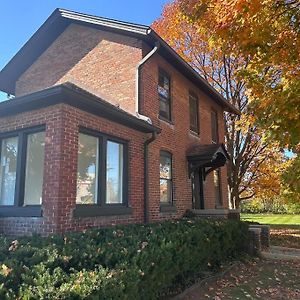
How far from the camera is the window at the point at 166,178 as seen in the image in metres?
11.8

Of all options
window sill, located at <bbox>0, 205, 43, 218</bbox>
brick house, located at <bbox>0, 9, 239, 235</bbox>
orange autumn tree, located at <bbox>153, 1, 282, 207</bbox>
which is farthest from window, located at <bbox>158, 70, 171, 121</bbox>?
orange autumn tree, located at <bbox>153, 1, 282, 207</bbox>

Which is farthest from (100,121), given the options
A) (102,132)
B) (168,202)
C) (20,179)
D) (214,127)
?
(214,127)

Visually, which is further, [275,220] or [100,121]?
[275,220]

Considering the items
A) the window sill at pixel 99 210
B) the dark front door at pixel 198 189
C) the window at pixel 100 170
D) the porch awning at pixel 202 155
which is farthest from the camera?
the dark front door at pixel 198 189

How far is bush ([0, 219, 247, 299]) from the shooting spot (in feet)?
12.5

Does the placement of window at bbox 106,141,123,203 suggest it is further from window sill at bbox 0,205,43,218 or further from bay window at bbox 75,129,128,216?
window sill at bbox 0,205,43,218

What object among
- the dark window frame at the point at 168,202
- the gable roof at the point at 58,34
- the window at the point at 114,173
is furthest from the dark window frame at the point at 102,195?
the gable roof at the point at 58,34

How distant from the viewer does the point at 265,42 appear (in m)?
7.96

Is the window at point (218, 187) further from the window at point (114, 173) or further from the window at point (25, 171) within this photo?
the window at point (25, 171)

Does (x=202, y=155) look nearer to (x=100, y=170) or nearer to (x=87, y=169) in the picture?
(x=100, y=170)

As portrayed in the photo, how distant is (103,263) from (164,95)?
860 centimetres

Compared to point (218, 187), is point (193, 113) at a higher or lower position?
higher

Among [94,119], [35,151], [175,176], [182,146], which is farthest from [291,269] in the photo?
[35,151]

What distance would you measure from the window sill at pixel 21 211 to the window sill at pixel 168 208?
4840 mm
